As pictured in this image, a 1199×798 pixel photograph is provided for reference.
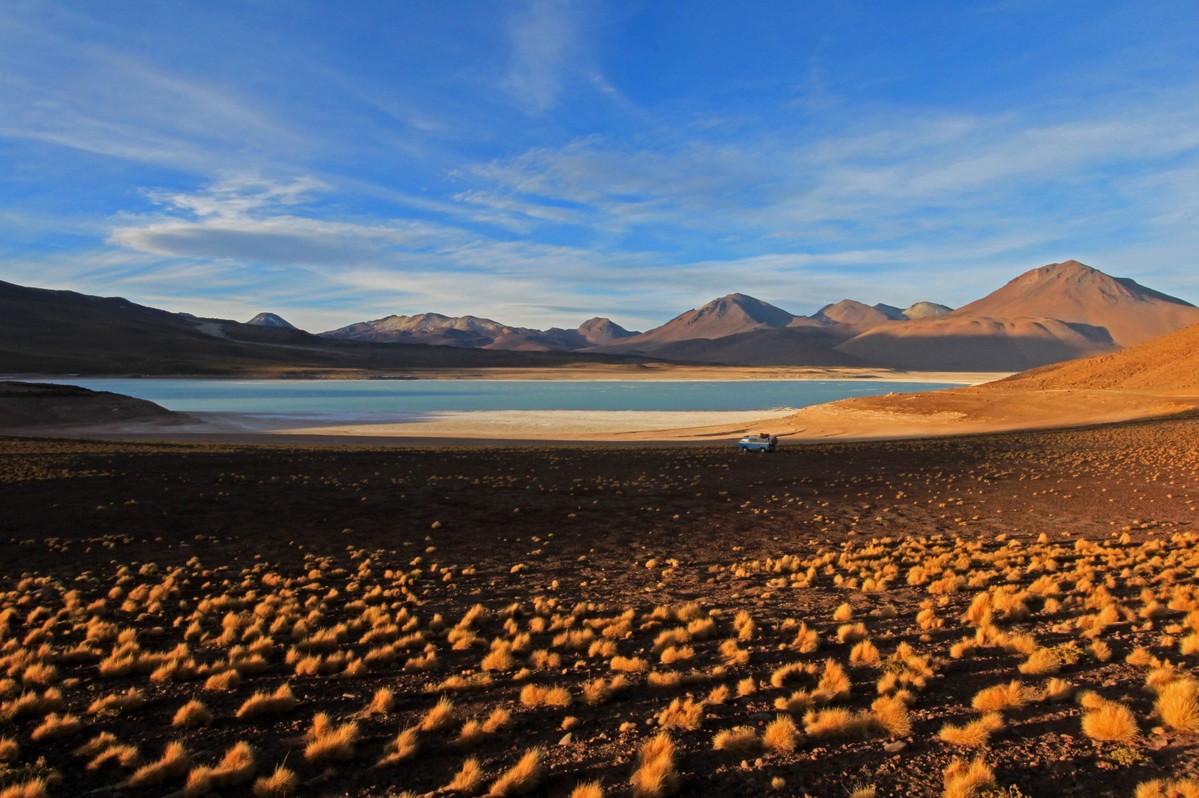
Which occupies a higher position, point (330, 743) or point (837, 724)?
point (837, 724)

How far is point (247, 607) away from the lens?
1013 cm

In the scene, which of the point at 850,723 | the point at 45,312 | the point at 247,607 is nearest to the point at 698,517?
the point at 247,607

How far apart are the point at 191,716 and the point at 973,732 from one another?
6.14 m

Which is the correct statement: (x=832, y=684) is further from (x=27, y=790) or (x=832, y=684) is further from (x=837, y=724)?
(x=27, y=790)

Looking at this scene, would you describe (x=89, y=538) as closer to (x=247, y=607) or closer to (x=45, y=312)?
(x=247, y=607)

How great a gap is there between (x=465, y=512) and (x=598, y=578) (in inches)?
286

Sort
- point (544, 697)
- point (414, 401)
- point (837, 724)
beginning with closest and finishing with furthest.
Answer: point (837, 724), point (544, 697), point (414, 401)

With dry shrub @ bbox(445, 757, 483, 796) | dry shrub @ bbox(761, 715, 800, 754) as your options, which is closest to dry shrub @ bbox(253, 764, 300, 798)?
dry shrub @ bbox(445, 757, 483, 796)

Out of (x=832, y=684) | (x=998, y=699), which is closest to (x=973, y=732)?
(x=998, y=699)

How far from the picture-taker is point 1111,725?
5.35 meters

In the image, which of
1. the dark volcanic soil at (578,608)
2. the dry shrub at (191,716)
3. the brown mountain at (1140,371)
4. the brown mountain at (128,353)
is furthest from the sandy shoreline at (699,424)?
the brown mountain at (128,353)

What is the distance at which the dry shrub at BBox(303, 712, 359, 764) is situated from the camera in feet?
17.9

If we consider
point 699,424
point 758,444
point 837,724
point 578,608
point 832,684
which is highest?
point 837,724

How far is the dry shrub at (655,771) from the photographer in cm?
483
